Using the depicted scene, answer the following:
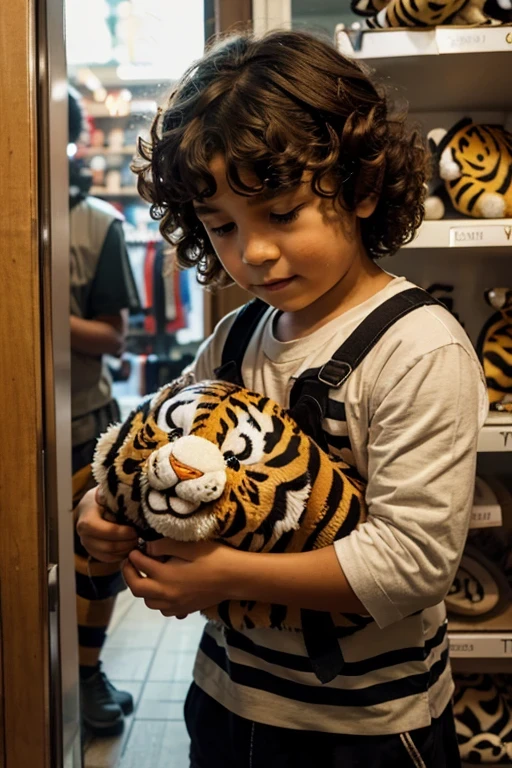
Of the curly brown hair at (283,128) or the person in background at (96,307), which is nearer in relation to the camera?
the curly brown hair at (283,128)

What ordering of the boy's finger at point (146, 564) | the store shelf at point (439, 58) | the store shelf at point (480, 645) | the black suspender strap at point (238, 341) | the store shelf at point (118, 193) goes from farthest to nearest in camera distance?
1. the store shelf at point (118, 193)
2. the store shelf at point (480, 645)
3. the store shelf at point (439, 58)
4. the black suspender strap at point (238, 341)
5. the boy's finger at point (146, 564)

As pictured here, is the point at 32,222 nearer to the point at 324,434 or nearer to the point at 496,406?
the point at 324,434

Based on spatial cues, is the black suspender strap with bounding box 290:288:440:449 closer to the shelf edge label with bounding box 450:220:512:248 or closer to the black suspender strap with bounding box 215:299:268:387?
the black suspender strap with bounding box 215:299:268:387

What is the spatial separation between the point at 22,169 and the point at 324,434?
0.36 m

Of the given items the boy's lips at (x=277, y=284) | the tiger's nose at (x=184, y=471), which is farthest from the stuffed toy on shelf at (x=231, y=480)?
the boy's lips at (x=277, y=284)

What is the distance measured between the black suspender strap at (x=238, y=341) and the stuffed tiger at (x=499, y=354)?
1.54 feet

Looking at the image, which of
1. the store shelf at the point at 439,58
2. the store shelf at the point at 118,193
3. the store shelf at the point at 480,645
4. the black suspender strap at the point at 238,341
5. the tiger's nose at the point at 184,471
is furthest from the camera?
the store shelf at the point at 118,193

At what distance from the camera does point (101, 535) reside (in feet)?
2.19

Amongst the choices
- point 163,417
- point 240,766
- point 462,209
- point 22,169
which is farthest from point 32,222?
point 462,209

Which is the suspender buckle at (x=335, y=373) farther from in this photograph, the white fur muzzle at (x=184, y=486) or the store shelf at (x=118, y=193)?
the store shelf at (x=118, y=193)

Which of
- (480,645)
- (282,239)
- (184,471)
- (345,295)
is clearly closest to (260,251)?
(282,239)

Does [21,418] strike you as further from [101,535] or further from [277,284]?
[277,284]

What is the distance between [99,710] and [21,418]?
509mm

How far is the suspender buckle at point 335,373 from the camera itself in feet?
2.17
